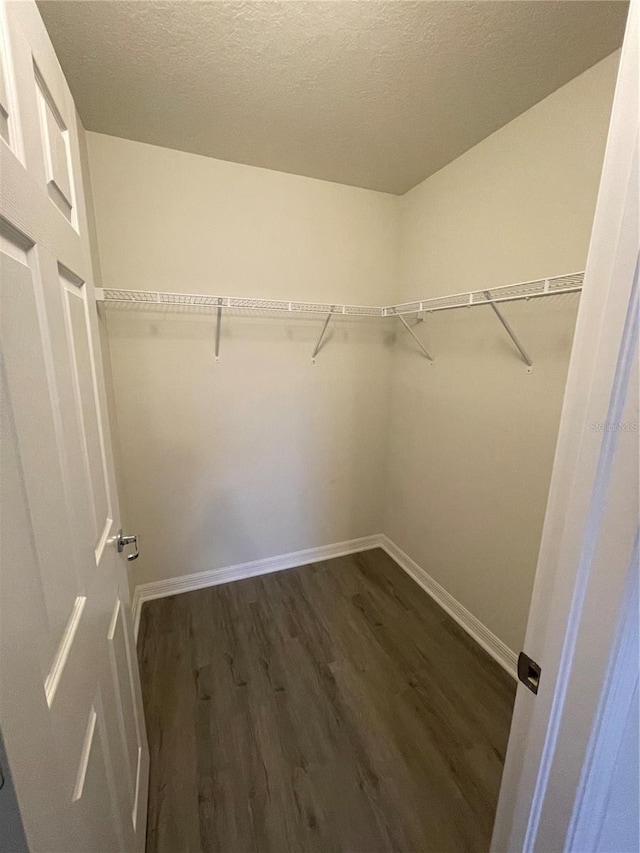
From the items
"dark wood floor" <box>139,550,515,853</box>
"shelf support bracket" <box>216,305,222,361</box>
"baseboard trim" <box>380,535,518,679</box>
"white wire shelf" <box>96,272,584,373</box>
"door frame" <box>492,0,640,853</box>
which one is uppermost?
"white wire shelf" <box>96,272,584,373</box>

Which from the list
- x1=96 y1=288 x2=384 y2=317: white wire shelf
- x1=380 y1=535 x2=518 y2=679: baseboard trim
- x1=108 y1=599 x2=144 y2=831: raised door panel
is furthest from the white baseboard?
x1=96 y1=288 x2=384 y2=317: white wire shelf

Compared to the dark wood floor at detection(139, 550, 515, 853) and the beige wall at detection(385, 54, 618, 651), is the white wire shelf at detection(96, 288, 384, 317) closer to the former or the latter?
the beige wall at detection(385, 54, 618, 651)

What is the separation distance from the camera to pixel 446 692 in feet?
5.55

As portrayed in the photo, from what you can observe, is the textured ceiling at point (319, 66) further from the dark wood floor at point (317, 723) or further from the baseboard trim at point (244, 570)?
the dark wood floor at point (317, 723)

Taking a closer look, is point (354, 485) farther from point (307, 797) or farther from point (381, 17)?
point (381, 17)

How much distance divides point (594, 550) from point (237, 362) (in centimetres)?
196

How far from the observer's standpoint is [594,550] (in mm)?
538

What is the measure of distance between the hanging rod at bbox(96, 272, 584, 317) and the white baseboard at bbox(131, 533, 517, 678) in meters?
1.68

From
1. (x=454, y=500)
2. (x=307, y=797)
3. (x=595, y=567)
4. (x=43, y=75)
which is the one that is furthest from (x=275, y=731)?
(x=43, y=75)

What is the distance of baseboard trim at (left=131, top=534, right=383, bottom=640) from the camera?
2234 millimetres

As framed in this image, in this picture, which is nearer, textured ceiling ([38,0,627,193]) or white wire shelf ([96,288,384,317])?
textured ceiling ([38,0,627,193])

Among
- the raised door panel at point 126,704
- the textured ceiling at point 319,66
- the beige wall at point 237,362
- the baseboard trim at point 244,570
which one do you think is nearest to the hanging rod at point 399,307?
the beige wall at point 237,362

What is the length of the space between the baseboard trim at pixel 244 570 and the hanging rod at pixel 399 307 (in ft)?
5.48

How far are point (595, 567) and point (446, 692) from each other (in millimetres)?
1575
